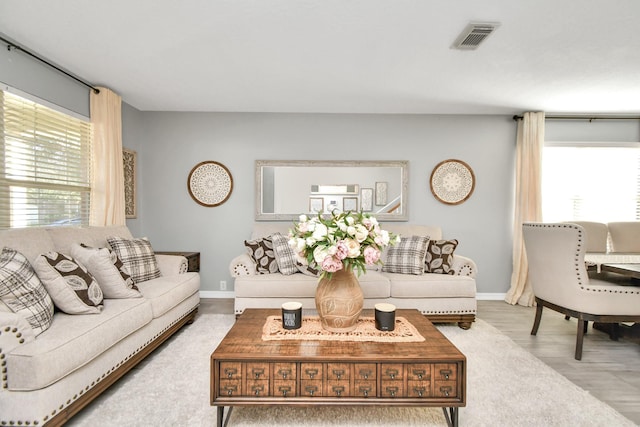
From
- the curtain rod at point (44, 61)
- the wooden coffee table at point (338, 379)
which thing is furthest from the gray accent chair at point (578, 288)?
the curtain rod at point (44, 61)

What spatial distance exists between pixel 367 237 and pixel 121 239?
7.61 feet

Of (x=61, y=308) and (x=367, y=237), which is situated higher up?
(x=367, y=237)

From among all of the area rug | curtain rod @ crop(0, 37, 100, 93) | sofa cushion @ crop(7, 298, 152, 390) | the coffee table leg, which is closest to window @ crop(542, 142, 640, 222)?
the area rug

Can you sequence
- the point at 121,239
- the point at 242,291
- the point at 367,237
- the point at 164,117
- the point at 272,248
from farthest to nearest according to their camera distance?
the point at 164,117 < the point at 272,248 < the point at 242,291 < the point at 121,239 < the point at 367,237

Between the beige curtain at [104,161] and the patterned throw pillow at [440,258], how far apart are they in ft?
11.1

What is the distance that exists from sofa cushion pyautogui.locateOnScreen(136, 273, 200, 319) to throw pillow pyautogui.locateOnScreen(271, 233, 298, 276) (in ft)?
2.77

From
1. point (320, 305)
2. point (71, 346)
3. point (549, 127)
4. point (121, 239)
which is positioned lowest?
point (71, 346)

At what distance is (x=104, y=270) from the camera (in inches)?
92.8

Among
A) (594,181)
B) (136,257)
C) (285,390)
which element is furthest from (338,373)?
(594,181)

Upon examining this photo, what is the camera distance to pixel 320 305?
1.93 metres

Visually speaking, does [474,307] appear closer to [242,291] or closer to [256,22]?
[242,291]

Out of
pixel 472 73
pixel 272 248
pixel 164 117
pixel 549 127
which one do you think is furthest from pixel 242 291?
pixel 549 127

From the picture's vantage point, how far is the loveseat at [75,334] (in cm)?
146

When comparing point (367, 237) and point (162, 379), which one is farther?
point (162, 379)
